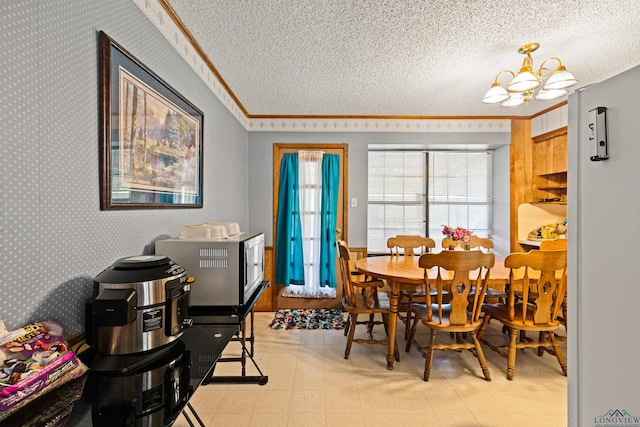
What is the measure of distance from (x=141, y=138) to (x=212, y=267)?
761 mm

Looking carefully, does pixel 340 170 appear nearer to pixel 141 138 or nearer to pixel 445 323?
pixel 445 323

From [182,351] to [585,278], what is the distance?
1406mm

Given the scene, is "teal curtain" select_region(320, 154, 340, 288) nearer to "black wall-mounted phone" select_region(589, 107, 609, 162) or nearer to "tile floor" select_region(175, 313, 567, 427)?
"tile floor" select_region(175, 313, 567, 427)

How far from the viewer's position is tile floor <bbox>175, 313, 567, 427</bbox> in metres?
1.89

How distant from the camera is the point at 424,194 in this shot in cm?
443

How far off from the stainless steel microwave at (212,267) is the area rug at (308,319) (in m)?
1.87

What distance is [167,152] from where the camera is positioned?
1.85 metres

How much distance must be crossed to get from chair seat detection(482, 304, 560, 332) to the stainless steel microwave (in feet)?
6.62

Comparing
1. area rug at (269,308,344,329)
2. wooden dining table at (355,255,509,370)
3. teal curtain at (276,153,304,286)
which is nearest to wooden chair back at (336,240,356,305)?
wooden dining table at (355,255,509,370)

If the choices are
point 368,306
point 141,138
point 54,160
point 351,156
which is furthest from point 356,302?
point 54,160

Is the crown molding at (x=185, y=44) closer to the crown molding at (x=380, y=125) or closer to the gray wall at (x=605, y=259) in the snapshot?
the crown molding at (x=380, y=125)

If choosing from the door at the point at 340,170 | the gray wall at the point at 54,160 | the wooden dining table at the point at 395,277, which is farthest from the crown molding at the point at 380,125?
the gray wall at the point at 54,160

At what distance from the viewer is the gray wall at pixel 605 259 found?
71 cm

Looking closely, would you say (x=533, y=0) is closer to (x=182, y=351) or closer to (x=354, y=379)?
(x=182, y=351)
